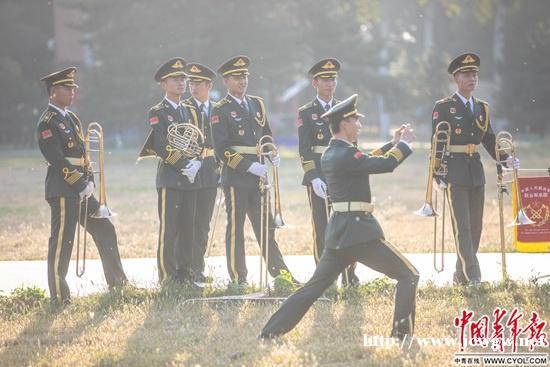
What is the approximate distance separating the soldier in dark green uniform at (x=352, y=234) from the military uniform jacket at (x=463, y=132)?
96.3 inches

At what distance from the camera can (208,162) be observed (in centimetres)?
1077

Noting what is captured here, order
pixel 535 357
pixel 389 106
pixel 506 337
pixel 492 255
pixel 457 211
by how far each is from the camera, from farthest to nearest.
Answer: pixel 389 106 < pixel 492 255 < pixel 457 211 < pixel 506 337 < pixel 535 357

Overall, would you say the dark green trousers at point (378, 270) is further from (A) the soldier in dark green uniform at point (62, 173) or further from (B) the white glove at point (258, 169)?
(A) the soldier in dark green uniform at point (62, 173)

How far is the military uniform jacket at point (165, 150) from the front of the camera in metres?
10.1

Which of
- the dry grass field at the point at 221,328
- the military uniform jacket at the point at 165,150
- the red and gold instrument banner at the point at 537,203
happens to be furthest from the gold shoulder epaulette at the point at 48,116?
the red and gold instrument banner at the point at 537,203

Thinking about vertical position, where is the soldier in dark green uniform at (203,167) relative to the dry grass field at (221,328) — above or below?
above

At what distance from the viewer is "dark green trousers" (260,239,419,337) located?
767cm

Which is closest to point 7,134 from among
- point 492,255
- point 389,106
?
point 389,106

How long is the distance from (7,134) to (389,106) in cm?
2096

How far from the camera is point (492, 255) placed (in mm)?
12531

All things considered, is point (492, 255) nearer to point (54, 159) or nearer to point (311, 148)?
point (311, 148)

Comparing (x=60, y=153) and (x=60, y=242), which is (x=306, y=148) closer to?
(x=60, y=153)

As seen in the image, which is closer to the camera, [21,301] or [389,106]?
[21,301]

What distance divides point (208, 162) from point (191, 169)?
81 centimetres
